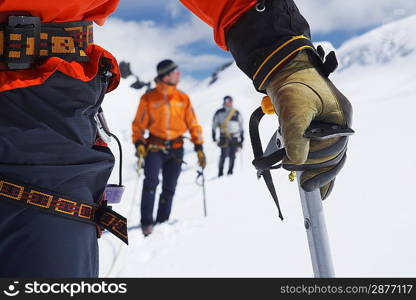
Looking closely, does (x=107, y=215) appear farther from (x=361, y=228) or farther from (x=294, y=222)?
(x=294, y=222)

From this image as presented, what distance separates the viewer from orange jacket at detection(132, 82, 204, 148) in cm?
579

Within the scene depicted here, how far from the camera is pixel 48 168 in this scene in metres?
1.19

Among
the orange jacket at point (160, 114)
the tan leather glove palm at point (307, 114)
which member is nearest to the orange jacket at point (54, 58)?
the tan leather glove palm at point (307, 114)

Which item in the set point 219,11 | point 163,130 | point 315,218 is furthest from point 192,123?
point 315,218

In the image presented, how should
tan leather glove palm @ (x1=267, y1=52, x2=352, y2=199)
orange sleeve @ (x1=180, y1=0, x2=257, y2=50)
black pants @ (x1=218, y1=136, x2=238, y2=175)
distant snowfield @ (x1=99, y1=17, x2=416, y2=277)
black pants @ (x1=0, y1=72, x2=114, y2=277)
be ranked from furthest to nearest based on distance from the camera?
black pants @ (x1=218, y1=136, x2=238, y2=175)
distant snowfield @ (x1=99, y1=17, x2=416, y2=277)
orange sleeve @ (x1=180, y1=0, x2=257, y2=50)
tan leather glove palm @ (x1=267, y1=52, x2=352, y2=199)
black pants @ (x1=0, y1=72, x2=114, y2=277)

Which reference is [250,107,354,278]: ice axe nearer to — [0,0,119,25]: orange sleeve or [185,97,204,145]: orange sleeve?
[0,0,119,25]: orange sleeve

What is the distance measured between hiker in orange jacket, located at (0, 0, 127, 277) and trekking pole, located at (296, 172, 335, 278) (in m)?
0.66

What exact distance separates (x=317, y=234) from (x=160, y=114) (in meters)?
4.59

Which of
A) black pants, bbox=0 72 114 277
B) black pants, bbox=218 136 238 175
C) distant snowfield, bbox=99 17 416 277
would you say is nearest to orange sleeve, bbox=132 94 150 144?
distant snowfield, bbox=99 17 416 277

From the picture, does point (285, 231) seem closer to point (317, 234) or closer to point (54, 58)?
point (317, 234)

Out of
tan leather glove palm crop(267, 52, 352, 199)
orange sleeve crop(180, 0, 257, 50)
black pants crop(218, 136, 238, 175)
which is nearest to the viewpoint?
tan leather glove palm crop(267, 52, 352, 199)

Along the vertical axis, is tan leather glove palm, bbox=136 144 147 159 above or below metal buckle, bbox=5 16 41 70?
above

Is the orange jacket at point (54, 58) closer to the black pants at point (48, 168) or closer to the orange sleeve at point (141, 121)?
the black pants at point (48, 168)

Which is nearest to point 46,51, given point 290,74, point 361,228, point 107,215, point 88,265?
point 107,215
